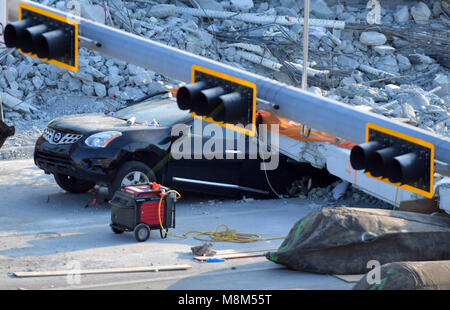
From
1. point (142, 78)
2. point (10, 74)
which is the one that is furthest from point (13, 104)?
point (142, 78)

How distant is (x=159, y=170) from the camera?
12352 millimetres

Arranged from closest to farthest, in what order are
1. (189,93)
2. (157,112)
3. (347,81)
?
(189,93) < (157,112) < (347,81)

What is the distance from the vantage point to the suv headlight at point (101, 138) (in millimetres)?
11891

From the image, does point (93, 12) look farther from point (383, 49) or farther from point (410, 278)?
point (410, 278)

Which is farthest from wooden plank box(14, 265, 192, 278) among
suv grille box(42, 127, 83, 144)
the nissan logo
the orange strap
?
the orange strap

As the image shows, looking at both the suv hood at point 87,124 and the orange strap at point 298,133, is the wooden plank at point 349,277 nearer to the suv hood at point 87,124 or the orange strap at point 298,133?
the orange strap at point 298,133

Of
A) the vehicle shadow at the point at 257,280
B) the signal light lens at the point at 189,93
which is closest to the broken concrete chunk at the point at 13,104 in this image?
the vehicle shadow at the point at 257,280

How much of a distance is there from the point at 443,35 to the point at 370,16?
7.11 feet

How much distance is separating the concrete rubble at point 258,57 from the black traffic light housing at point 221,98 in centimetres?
919

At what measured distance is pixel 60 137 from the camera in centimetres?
1216

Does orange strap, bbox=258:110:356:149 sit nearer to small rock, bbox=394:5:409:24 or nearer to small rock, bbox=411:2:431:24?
small rock, bbox=394:5:409:24

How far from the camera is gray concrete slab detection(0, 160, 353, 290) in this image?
875cm

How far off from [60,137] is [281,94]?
244 inches
